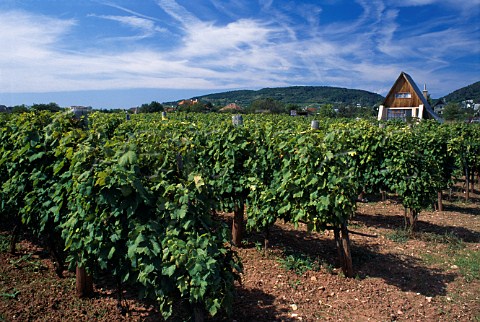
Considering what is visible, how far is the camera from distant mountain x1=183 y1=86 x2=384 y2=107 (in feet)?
405

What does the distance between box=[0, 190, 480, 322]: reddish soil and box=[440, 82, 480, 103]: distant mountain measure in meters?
135

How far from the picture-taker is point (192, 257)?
8.96ft

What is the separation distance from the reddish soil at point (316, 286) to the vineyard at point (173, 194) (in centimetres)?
25

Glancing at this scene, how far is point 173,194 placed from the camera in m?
3.18

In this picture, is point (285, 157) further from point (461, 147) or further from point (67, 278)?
point (461, 147)

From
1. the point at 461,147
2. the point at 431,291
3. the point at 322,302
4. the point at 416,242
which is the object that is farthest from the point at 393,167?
the point at 461,147

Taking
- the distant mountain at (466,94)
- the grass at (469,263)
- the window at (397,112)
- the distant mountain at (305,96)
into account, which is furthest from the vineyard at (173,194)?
the distant mountain at (466,94)

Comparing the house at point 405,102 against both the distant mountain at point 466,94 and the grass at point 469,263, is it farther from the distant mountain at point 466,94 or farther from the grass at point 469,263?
the distant mountain at point 466,94

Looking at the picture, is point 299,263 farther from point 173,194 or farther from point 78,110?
point 78,110

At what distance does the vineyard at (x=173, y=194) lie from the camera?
2951 mm

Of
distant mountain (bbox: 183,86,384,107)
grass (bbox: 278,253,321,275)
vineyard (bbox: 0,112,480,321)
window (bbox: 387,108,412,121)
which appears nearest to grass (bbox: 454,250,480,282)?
vineyard (bbox: 0,112,480,321)

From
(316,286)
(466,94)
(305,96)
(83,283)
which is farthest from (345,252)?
(466,94)

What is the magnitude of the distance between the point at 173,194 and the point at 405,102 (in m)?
46.4

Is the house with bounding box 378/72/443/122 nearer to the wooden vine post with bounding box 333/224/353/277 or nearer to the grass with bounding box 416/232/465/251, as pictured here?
the grass with bounding box 416/232/465/251
